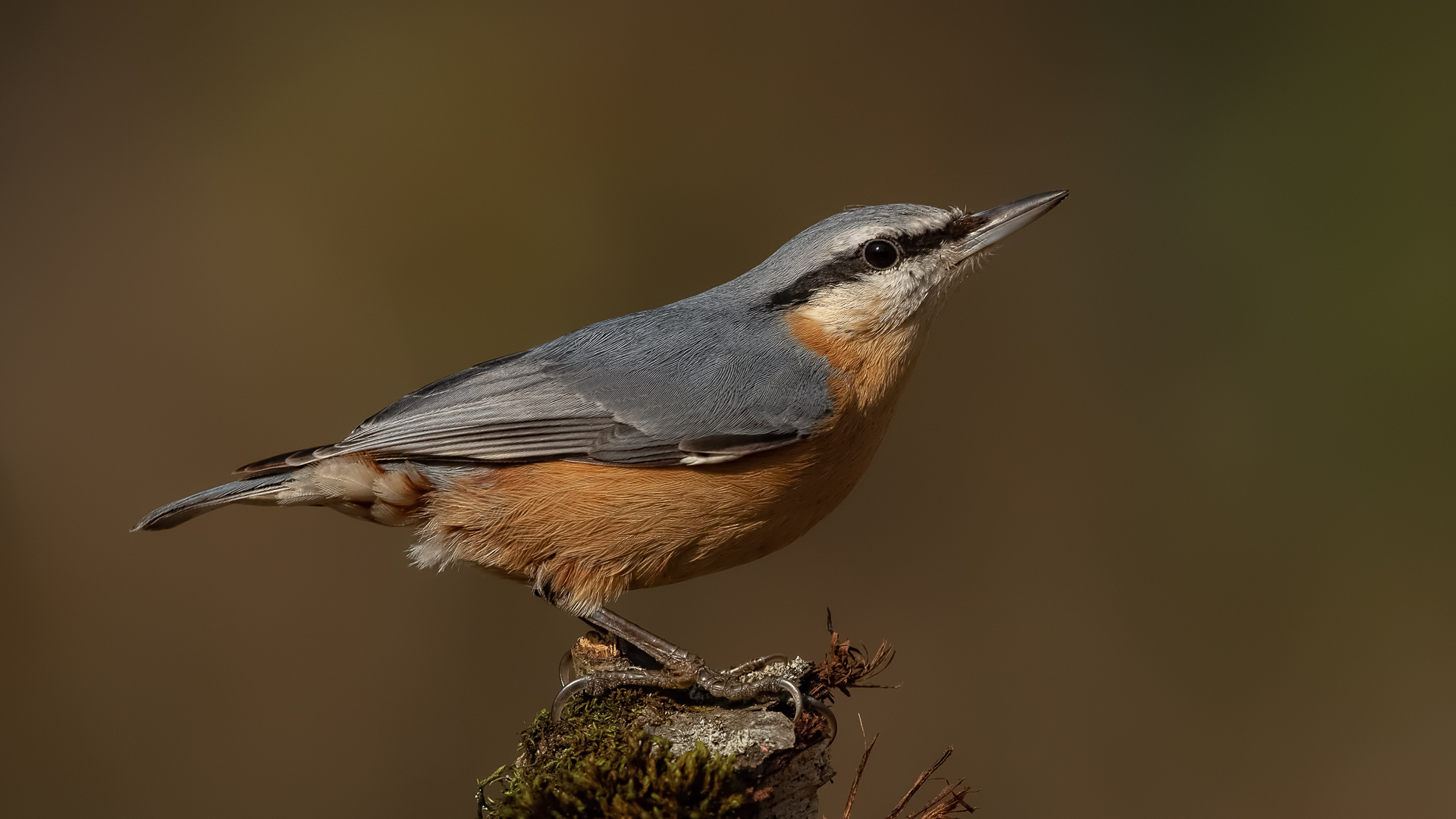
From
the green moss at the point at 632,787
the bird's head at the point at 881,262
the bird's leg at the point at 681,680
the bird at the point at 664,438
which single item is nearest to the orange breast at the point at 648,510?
the bird at the point at 664,438

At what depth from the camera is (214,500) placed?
8.46 feet

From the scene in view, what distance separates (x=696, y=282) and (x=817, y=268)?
2.19 metres

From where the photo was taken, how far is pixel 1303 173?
5027 mm

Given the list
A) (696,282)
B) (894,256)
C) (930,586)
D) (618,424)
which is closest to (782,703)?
(618,424)

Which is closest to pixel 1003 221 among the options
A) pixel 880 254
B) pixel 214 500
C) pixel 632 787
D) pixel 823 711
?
pixel 880 254

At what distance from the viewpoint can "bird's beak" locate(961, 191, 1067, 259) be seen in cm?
275

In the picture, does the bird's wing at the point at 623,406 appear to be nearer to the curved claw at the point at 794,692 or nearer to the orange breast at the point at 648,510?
the orange breast at the point at 648,510

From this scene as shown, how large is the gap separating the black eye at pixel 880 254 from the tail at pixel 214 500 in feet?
5.50

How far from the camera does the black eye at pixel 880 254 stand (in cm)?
267

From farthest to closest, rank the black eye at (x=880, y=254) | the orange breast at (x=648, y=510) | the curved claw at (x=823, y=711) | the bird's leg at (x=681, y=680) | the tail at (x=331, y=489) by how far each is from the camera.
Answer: the black eye at (x=880, y=254) < the tail at (x=331, y=489) < the orange breast at (x=648, y=510) < the bird's leg at (x=681, y=680) < the curved claw at (x=823, y=711)

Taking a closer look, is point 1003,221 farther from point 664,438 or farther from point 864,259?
point 664,438

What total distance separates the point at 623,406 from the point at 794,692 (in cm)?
89

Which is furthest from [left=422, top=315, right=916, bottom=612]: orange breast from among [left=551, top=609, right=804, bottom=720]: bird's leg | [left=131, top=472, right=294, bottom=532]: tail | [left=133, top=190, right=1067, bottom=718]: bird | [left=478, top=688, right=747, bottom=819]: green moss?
[left=478, top=688, right=747, bottom=819]: green moss

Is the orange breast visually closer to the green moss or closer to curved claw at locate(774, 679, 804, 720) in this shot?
curved claw at locate(774, 679, 804, 720)
